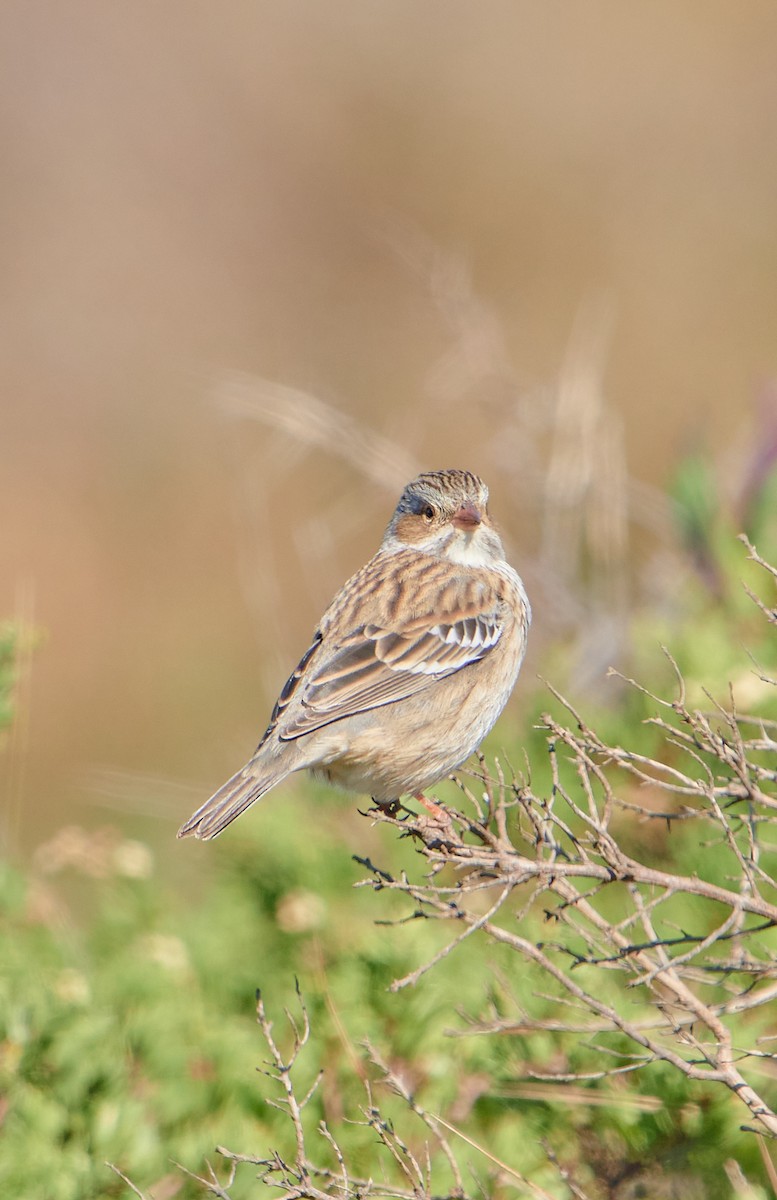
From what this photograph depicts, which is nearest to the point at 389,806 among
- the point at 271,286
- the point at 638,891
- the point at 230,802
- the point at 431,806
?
the point at 431,806

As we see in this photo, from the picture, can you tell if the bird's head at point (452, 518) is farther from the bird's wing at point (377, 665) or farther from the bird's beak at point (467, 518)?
the bird's wing at point (377, 665)

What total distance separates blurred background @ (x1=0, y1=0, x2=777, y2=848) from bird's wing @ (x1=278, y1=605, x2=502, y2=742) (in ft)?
12.0

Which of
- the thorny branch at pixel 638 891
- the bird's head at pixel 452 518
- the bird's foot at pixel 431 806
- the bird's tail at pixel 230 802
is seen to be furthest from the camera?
the bird's head at pixel 452 518

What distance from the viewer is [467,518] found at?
5.29 metres

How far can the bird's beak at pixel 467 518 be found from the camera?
17.4 ft

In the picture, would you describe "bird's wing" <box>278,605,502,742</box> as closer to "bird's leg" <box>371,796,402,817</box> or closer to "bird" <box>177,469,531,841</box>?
"bird" <box>177,469,531,841</box>

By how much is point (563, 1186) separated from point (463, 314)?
432cm

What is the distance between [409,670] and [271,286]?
473 inches

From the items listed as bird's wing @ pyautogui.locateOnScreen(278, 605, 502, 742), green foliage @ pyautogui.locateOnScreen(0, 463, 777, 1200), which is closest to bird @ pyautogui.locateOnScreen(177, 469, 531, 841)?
bird's wing @ pyautogui.locateOnScreen(278, 605, 502, 742)

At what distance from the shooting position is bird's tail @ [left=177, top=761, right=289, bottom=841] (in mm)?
4246

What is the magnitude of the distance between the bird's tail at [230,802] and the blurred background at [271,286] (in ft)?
13.9

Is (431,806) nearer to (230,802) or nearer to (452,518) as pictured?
(230,802)

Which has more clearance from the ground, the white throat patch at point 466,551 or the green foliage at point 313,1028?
the white throat patch at point 466,551

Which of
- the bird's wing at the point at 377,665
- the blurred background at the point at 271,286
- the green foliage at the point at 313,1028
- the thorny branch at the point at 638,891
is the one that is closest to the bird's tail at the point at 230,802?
the bird's wing at the point at 377,665
